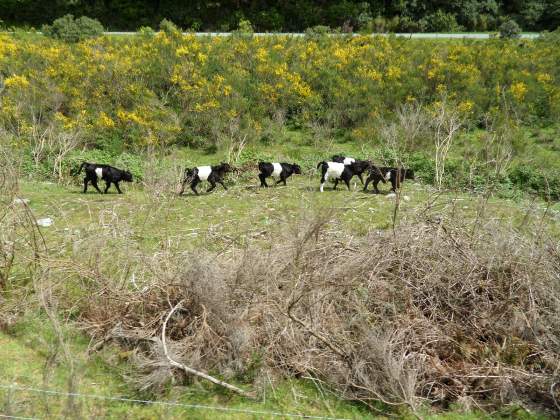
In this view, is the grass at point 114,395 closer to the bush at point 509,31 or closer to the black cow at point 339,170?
the black cow at point 339,170

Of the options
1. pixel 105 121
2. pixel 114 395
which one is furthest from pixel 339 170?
pixel 114 395

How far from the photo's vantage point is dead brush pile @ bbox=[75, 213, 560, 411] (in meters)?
5.87

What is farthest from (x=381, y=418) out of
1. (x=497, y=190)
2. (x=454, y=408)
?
(x=497, y=190)

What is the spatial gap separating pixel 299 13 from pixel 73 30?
15735 millimetres

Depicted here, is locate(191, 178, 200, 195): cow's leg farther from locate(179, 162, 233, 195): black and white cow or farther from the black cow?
the black cow

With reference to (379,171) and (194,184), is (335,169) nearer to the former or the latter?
(379,171)

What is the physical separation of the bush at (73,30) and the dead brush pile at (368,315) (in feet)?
62.9

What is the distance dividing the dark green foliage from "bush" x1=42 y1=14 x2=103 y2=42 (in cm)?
985

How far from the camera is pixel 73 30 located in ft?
76.8

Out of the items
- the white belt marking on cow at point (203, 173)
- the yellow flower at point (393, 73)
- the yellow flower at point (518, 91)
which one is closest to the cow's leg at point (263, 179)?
the white belt marking on cow at point (203, 173)

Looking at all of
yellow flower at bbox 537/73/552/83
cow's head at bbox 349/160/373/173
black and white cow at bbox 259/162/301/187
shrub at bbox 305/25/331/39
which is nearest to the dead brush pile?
cow's head at bbox 349/160/373/173

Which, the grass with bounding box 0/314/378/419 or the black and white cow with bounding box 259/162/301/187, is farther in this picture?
the black and white cow with bounding box 259/162/301/187

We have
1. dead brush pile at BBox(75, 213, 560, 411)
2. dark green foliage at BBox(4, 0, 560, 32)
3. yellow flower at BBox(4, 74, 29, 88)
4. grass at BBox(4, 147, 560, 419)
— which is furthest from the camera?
dark green foliage at BBox(4, 0, 560, 32)

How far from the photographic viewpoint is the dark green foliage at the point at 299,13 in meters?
33.9
